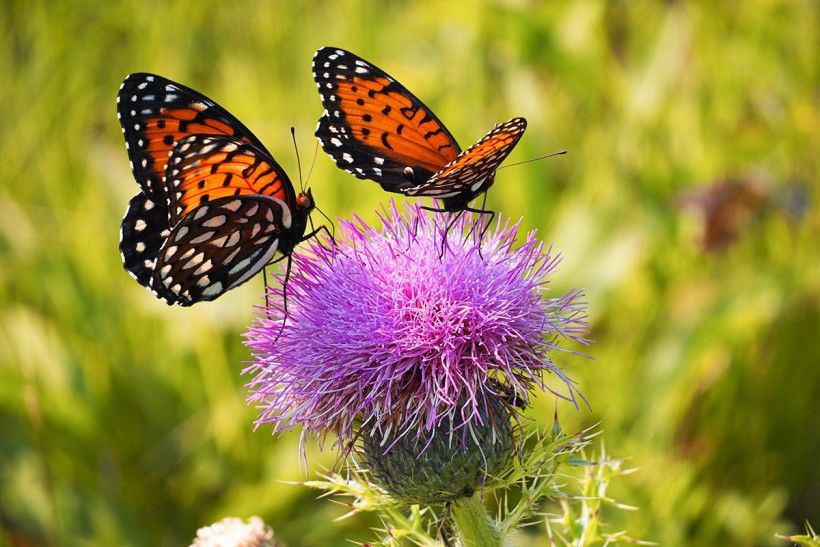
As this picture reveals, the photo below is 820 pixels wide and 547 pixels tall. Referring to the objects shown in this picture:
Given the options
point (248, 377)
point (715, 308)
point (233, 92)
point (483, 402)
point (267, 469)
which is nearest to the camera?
point (483, 402)

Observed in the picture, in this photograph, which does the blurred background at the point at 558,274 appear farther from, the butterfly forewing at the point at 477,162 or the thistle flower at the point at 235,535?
the butterfly forewing at the point at 477,162

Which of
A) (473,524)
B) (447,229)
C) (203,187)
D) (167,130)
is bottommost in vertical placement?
(473,524)

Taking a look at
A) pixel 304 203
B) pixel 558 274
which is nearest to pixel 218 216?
pixel 304 203

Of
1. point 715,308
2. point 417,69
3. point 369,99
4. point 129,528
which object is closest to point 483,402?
point 369,99

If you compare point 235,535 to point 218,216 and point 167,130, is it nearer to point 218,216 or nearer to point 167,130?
point 218,216

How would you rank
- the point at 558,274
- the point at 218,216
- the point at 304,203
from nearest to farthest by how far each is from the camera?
the point at 218,216 → the point at 304,203 → the point at 558,274

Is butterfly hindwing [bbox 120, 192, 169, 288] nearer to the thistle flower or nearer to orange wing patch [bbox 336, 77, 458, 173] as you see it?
orange wing patch [bbox 336, 77, 458, 173]

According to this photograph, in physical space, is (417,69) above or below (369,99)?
above

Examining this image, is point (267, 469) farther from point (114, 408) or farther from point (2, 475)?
point (2, 475)
